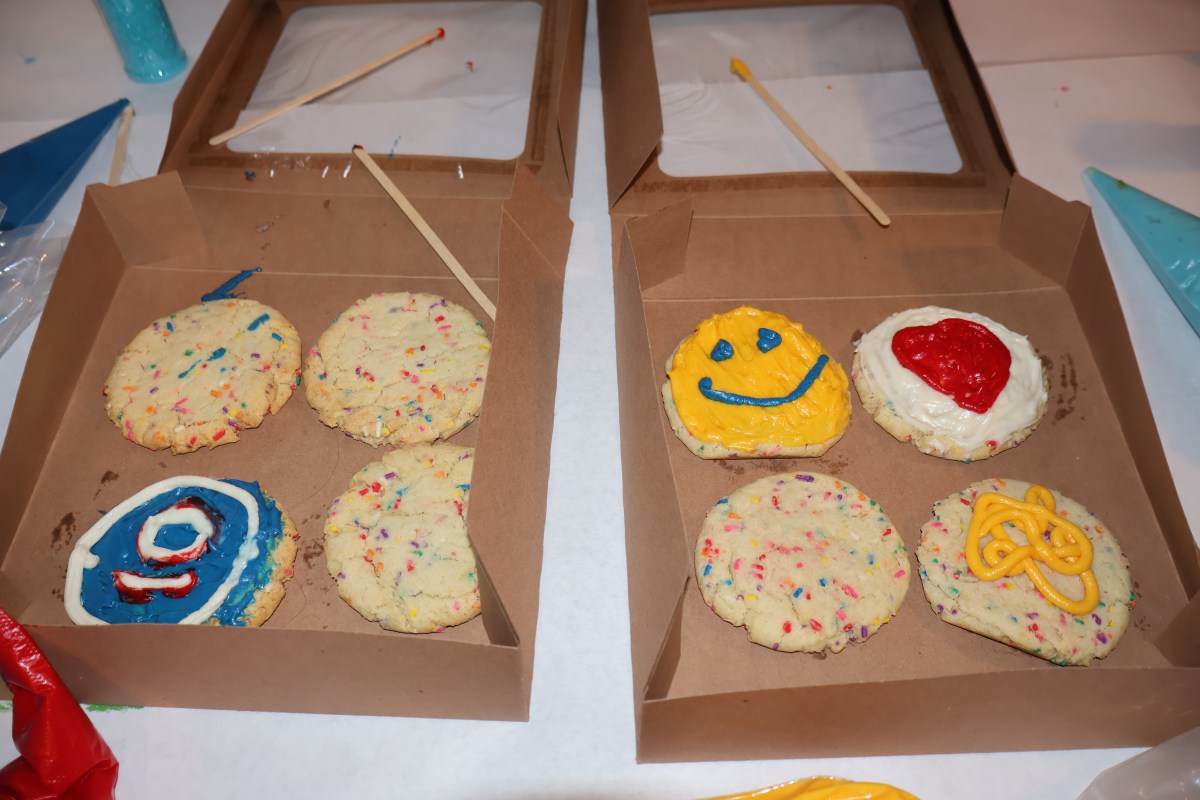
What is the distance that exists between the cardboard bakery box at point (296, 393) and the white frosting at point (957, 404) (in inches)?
36.3

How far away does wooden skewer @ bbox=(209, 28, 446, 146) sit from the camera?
2918 mm

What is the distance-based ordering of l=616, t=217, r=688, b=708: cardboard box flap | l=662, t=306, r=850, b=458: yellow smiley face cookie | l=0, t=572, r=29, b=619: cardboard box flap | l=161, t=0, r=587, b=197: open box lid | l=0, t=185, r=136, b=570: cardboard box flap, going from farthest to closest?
l=161, t=0, r=587, b=197: open box lid
l=662, t=306, r=850, b=458: yellow smiley face cookie
l=0, t=185, r=136, b=570: cardboard box flap
l=0, t=572, r=29, b=619: cardboard box flap
l=616, t=217, r=688, b=708: cardboard box flap

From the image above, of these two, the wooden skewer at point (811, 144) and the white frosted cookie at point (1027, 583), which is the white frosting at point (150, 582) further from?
the wooden skewer at point (811, 144)

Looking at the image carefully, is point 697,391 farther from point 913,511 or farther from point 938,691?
point 938,691

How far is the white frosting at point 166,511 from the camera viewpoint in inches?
81.2

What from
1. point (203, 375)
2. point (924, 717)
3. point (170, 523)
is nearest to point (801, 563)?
point (924, 717)

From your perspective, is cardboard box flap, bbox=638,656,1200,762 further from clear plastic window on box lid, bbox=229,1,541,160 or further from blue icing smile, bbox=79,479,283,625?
clear plastic window on box lid, bbox=229,1,541,160

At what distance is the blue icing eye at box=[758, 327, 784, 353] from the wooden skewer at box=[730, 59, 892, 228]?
59 cm

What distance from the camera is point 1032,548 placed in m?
2.16

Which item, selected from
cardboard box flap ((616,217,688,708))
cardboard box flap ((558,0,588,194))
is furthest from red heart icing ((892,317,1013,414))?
cardboard box flap ((558,0,588,194))

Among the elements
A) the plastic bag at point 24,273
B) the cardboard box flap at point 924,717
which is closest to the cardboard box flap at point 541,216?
the cardboard box flap at point 924,717

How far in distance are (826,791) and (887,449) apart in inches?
37.2

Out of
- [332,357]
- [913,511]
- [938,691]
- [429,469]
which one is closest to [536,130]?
[332,357]

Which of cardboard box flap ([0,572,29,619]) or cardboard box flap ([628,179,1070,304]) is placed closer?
cardboard box flap ([0,572,29,619])
